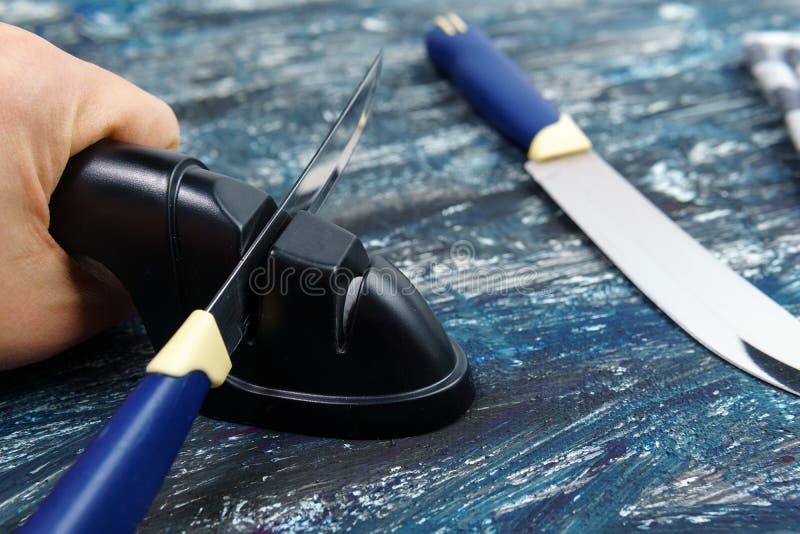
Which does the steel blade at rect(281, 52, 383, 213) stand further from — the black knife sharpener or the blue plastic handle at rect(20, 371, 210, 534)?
the blue plastic handle at rect(20, 371, 210, 534)

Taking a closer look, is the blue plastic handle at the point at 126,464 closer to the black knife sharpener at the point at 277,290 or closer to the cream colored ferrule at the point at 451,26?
the black knife sharpener at the point at 277,290

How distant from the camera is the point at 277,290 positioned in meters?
0.49

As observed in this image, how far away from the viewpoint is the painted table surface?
1.63ft

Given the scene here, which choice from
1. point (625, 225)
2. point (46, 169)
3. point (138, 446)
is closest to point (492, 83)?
point (625, 225)

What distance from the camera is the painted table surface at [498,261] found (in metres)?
0.50

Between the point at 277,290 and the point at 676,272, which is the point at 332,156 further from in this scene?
the point at 676,272

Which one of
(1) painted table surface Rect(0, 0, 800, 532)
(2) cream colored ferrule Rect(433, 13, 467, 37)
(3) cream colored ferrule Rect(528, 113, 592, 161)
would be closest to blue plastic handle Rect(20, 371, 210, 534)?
(1) painted table surface Rect(0, 0, 800, 532)

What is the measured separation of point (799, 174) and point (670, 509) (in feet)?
1.65

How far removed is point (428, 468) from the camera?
513 mm

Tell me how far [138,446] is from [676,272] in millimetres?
478

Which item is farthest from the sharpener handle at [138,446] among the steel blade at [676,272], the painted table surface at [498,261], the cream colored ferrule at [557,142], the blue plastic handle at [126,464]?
the cream colored ferrule at [557,142]

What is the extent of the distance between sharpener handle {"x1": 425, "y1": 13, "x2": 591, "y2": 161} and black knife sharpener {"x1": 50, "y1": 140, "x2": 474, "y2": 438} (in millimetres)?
384

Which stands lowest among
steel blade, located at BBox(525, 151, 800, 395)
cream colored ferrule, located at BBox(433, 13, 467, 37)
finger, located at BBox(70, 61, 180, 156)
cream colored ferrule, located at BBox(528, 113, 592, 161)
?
steel blade, located at BBox(525, 151, 800, 395)

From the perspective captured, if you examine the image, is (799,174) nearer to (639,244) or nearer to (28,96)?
(639,244)
